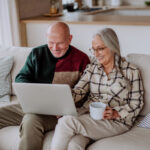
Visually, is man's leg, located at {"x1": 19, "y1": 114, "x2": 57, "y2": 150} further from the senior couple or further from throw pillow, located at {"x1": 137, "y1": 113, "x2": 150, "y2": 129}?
throw pillow, located at {"x1": 137, "y1": 113, "x2": 150, "y2": 129}

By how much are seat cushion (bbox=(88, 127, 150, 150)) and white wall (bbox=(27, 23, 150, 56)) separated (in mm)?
1366

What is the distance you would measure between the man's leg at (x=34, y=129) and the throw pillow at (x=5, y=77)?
608mm

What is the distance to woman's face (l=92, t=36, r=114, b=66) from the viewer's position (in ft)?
6.25

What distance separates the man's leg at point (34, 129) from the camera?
181 cm

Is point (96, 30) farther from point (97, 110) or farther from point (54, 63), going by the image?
point (97, 110)

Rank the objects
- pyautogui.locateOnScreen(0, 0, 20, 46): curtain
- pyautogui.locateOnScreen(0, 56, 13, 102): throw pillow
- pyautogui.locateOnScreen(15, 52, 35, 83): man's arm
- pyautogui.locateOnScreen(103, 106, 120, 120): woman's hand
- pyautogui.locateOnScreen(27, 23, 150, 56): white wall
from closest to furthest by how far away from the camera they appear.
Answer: pyautogui.locateOnScreen(103, 106, 120, 120): woman's hand, pyautogui.locateOnScreen(15, 52, 35, 83): man's arm, pyautogui.locateOnScreen(0, 56, 13, 102): throw pillow, pyautogui.locateOnScreen(27, 23, 150, 56): white wall, pyautogui.locateOnScreen(0, 0, 20, 46): curtain

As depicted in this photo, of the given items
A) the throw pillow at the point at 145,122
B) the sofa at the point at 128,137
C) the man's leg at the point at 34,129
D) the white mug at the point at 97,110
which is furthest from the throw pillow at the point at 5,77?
the throw pillow at the point at 145,122

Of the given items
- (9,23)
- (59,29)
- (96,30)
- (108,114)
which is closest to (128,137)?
(108,114)

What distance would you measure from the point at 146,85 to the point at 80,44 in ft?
4.81

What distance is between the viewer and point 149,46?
2.98 meters

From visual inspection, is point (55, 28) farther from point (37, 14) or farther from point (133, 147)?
point (37, 14)

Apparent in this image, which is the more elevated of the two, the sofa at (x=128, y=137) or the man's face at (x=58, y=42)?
the man's face at (x=58, y=42)

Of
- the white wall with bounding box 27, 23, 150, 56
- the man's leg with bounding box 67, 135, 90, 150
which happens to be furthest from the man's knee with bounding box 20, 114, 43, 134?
the white wall with bounding box 27, 23, 150, 56

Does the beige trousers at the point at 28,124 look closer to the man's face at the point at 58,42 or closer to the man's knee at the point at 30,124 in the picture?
the man's knee at the point at 30,124
